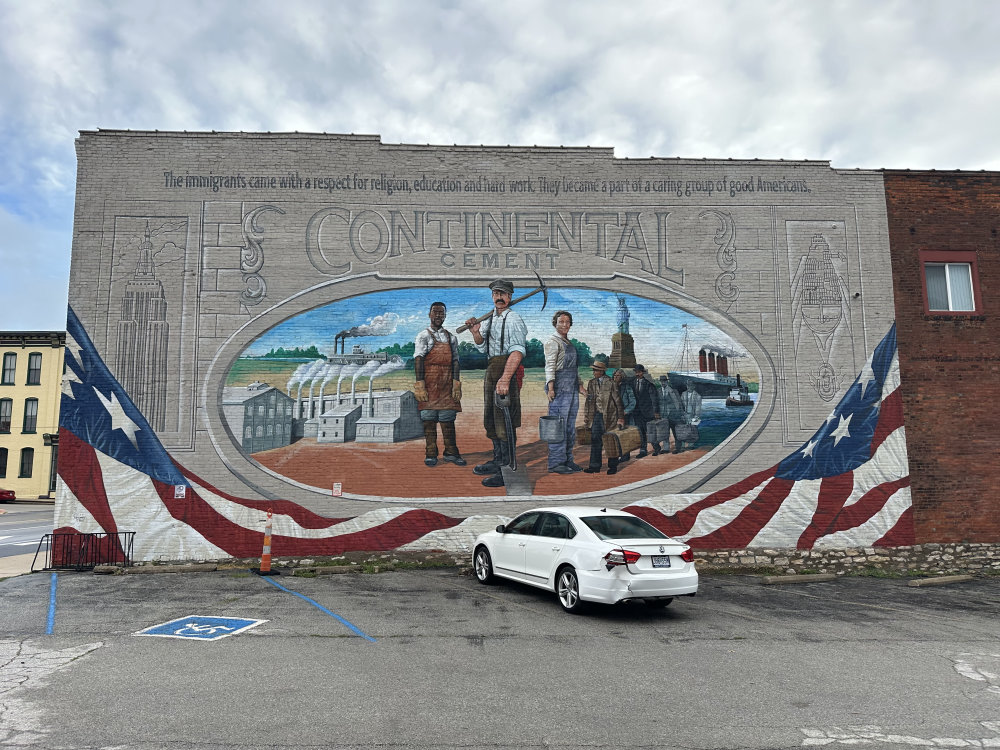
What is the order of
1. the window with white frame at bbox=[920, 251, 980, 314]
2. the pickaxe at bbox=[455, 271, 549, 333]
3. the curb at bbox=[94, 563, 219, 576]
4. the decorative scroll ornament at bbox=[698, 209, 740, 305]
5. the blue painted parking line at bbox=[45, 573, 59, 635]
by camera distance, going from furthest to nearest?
the window with white frame at bbox=[920, 251, 980, 314] < the decorative scroll ornament at bbox=[698, 209, 740, 305] < the pickaxe at bbox=[455, 271, 549, 333] < the curb at bbox=[94, 563, 219, 576] < the blue painted parking line at bbox=[45, 573, 59, 635]

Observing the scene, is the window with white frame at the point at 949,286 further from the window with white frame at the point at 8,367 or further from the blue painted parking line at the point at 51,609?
the window with white frame at the point at 8,367

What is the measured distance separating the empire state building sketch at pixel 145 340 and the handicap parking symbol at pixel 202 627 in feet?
21.3

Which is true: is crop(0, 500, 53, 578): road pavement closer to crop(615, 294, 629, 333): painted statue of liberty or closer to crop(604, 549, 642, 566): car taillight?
crop(604, 549, 642, 566): car taillight

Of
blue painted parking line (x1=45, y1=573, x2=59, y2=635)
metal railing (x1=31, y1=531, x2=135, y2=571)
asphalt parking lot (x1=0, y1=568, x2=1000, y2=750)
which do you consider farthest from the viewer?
metal railing (x1=31, y1=531, x2=135, y2=571)

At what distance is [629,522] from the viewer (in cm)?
1064

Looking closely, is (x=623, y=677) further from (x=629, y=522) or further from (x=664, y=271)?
(x=664, y=271)

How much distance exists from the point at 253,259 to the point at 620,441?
881cm

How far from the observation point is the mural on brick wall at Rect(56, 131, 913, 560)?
583 inches

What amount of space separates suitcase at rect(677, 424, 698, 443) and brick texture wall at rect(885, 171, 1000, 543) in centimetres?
470

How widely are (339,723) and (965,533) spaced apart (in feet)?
49.2

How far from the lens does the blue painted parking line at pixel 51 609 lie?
9.01 meters

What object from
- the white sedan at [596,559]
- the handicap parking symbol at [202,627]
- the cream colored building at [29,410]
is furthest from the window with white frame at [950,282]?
the cream colored building at [29,410]

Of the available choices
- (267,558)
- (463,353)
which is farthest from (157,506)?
(463,353)

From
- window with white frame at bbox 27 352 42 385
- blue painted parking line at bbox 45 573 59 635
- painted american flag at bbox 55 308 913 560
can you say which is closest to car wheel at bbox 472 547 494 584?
painted american flag at bbox 55 308 913 560
